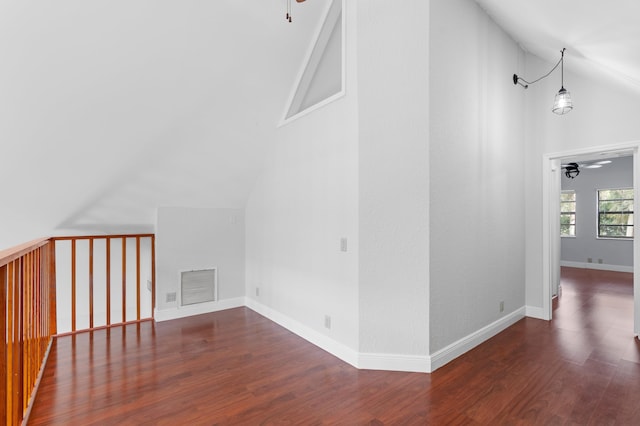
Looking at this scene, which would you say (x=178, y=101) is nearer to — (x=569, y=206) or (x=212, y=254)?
(x=212, y=254)

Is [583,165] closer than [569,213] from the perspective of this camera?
Yes

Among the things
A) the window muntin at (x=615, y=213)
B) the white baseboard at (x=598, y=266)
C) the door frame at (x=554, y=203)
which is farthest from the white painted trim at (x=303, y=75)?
the white baseboard at (x=598, y=266)

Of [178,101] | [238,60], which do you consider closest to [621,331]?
[238,60]

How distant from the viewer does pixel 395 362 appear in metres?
2.59

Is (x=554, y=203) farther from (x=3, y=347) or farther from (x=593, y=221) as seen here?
(x=3, y=347)

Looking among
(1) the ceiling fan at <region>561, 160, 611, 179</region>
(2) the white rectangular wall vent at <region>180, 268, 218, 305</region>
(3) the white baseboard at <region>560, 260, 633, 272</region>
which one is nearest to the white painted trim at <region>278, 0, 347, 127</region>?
(2) the white rectangular wall vent at <region>180, 268, 218, 305</region>

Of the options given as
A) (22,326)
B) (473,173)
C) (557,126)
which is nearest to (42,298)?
(22,326)

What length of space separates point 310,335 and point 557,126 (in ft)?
12.0

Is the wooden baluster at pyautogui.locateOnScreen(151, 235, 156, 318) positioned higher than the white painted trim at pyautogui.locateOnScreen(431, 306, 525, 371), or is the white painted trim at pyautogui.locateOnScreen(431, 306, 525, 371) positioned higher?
the wooden baluster at pyautogui.locateOnScreen(151, 235, 156, 318)

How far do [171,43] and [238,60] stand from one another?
61 centimetres

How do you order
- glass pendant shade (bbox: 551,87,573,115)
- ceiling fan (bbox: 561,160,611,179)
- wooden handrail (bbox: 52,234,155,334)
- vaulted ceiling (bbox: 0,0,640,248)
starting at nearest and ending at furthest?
vaulted ceiling (bbox: 0,0,640,248)
glass pendant shade (bbox: 551,87,573,115)
wooden handrail (bbox: 52,234,155,334)
ceiling fan (bbox: 561,160,611,179)

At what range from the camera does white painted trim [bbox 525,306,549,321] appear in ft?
12.5

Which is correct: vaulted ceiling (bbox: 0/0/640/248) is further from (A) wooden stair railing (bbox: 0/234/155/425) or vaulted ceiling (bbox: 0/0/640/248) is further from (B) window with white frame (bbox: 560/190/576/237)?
(B) window with white frame (bbox: 560/190/576/237)

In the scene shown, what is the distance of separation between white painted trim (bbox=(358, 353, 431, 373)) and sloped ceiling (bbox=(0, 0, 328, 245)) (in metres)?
2.57
